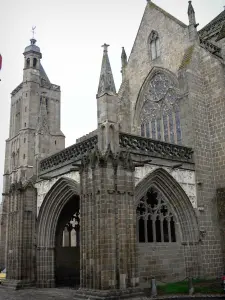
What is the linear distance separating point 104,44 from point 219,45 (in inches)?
308

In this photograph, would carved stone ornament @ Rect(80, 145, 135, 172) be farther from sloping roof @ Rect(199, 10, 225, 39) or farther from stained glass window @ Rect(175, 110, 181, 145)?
sloping roof @ Rect(199, 10, 225, 39)

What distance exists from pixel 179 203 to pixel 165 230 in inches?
50.3

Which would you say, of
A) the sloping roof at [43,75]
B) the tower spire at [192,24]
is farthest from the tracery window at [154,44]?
the sloping roof at [43,75]

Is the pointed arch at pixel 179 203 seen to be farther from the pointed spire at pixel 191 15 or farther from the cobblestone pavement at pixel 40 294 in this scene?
the pointed spire at pixel 191 15

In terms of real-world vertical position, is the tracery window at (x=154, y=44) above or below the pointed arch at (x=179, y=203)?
above

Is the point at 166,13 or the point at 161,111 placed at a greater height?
the point at 166,13

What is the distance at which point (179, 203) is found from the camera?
15484mm

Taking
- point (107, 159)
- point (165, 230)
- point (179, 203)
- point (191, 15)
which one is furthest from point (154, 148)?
point (191, 15)

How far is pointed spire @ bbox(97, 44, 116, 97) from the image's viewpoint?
1366 centimetres

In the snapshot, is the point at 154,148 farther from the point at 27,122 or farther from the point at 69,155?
the point at 27,122

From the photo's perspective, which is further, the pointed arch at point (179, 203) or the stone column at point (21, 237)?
the stone column at point (21, 237)

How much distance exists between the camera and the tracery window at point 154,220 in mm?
14309

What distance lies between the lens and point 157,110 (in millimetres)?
20375

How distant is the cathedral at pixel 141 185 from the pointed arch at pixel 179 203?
0.14 ft
